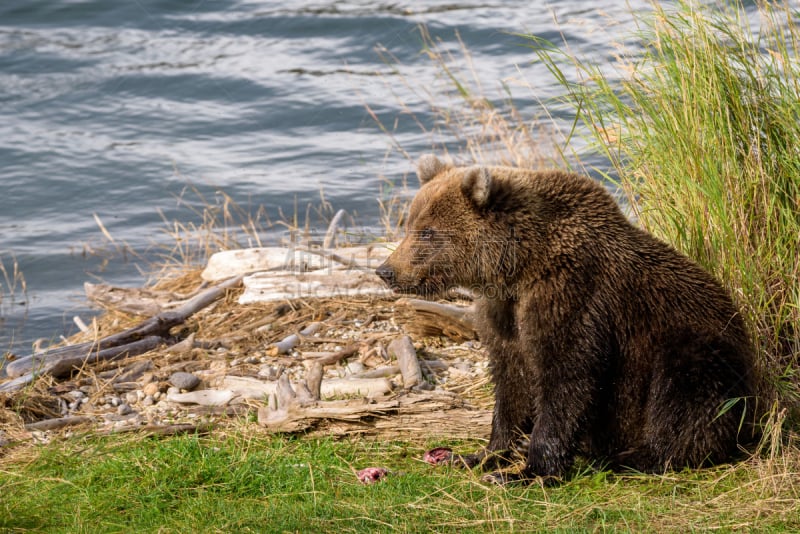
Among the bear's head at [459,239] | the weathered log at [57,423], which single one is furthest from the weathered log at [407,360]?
the weathered log at [57,423]

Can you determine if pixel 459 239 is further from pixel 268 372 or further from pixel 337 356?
pixel 268 372

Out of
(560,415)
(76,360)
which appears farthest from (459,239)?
(76,360)

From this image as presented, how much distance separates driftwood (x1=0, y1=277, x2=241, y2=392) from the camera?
743 centimetres

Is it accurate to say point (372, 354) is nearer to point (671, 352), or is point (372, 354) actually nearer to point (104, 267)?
point (671, 352)

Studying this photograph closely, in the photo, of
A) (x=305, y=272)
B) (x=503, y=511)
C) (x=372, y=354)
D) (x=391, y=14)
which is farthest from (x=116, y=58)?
(x=503, y=511)

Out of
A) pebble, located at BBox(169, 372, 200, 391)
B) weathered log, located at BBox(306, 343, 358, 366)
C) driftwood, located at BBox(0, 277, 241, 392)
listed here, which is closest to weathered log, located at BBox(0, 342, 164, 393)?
driftwood, located at BBox(0, 277, 241, 392)

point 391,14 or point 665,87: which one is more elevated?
point 665,87

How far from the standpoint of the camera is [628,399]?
5.68 m

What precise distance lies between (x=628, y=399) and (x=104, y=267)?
30.3 feet

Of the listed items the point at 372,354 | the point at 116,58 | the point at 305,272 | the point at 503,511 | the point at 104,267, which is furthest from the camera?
the point at 116,58

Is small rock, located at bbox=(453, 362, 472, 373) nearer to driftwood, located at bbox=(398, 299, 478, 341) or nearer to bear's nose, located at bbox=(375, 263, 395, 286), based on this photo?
driftwood, located at bbox=(398, 299, 478, 341)

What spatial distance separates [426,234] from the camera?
588cm

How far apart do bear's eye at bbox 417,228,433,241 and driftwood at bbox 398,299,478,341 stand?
1.93m

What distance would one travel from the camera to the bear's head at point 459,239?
566 cm
